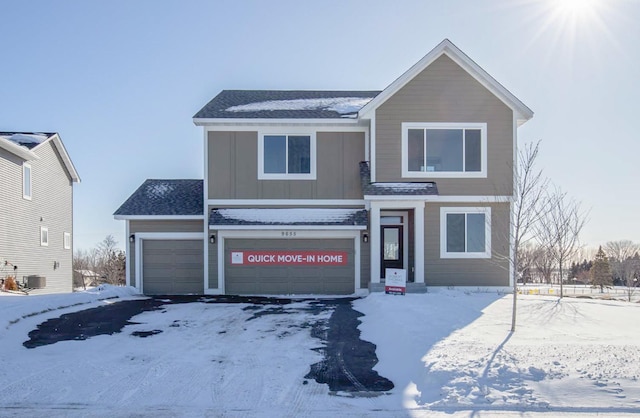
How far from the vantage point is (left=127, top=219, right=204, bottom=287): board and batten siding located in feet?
60.3

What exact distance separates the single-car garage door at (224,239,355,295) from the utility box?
993 centimetres

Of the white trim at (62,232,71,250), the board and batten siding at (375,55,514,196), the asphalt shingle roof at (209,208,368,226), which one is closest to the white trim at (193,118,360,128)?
the board and batten siding at (375,55,514,196)

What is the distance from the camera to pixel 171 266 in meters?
18.5

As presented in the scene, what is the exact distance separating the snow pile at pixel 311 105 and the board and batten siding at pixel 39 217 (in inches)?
401

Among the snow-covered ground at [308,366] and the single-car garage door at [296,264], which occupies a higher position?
the single-car garage door at [296,264]

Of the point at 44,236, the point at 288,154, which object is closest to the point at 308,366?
the point at 288,154

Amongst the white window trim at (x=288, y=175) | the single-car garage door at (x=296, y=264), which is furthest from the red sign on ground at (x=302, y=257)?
the white window trim at (x=288, y=175)

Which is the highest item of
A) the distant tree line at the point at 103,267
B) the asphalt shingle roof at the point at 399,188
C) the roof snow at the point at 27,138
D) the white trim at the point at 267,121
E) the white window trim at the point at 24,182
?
the roof snow at the point at 27,138

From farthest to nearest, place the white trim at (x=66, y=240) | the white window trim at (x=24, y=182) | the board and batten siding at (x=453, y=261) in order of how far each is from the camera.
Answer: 1. the white trim at (x=66, y=240)
2. the white window trim at (x=24, y=182)
3. the board and batten siding at (x=453, y=261)

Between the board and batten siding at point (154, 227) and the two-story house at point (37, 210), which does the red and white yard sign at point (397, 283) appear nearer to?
the board and batten siding at point (154, 227)

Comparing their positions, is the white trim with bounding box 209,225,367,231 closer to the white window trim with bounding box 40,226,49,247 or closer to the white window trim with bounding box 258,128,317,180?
the white window trim with bounding box 258,128,317,180

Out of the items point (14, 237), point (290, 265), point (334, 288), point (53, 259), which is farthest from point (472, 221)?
point (53, 259)

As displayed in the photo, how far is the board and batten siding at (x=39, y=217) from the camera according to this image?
69.2ft

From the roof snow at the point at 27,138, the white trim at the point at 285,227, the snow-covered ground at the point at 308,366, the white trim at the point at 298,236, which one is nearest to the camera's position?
the snow-covered ground at the point at 308,366
